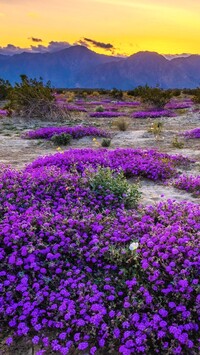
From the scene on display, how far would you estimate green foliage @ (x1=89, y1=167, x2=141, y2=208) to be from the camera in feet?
23.1

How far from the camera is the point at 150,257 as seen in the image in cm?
462

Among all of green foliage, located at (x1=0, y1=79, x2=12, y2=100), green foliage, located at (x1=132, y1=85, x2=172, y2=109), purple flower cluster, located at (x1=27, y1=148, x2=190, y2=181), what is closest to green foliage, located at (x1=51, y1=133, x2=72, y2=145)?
purple flower cluster, located at (x1=27, y1=148, x2=190, y2=181)

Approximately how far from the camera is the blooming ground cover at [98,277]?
394 cm

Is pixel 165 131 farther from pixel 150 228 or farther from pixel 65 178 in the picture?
pixel 150 228

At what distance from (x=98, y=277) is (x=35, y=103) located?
1891 centimetres

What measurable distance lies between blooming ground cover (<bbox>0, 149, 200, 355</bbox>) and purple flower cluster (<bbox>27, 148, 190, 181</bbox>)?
9.49ft

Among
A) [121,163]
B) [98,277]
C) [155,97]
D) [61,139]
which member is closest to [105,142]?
[61,139]

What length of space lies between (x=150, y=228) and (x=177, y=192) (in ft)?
9.52

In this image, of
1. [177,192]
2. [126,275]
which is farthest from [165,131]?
Result: [126,275]

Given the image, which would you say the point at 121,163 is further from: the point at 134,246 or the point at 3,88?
the point at 3,88

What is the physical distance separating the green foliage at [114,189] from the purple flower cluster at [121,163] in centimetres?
162

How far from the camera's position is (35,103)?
2252cm

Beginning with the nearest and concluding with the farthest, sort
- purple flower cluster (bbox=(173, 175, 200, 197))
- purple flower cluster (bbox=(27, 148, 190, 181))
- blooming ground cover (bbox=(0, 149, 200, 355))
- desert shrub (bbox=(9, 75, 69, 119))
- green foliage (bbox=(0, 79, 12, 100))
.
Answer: blooming ground cover (bbox=(0, 149, 200, 355)) < purple flower cluster (bbox=(173, 175, 200, 197)) < purple flower cluster (bbox=(27, 148, 190, 181)) < desert shrub (bbox=(9, 75, 69, 119)) < green foliage (bbox=(0, 79, 12, 100))

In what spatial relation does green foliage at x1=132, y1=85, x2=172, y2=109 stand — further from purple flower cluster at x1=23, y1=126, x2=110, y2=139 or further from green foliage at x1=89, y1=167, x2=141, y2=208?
green foliage at x1=89, y1=167, x2=141, y2=208
